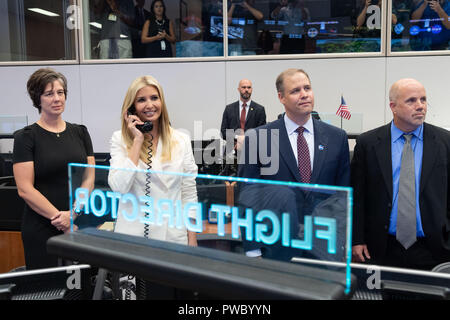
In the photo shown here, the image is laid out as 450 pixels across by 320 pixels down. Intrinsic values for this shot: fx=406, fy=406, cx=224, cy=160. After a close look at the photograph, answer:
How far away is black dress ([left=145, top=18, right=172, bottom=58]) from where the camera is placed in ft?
22.6

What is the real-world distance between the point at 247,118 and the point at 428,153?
12.9ft

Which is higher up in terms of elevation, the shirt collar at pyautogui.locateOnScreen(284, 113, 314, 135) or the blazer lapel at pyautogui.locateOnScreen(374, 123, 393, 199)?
the shirt collar at pyautogui.locateOnScreen(284, 113, 314, 135)

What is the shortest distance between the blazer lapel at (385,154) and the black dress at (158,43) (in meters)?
5.37

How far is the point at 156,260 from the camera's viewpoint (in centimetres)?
93

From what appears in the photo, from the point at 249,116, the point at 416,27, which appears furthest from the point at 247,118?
the point at 416,27

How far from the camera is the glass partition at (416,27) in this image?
20.3ft

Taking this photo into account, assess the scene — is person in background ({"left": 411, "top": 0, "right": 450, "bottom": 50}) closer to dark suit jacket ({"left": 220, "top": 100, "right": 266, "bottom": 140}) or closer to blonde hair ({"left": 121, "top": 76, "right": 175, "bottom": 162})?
dark suit jacket ({"left": 220, "top": 100, "right": 266, "bottom": 140})

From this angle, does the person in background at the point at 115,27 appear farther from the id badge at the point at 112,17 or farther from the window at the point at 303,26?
the window at the point at 303,26

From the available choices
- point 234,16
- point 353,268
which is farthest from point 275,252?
point 234,16

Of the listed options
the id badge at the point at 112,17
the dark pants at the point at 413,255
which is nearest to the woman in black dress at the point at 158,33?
the id badge at the point at 112,17

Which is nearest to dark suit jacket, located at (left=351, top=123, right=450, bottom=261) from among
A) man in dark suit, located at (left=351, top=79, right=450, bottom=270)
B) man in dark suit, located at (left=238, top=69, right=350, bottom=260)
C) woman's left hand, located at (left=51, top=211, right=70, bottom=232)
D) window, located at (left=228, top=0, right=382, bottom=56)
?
man in dark suit, located at (left=351, top=79, right=450, bottom=270)

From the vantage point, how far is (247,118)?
231 inches

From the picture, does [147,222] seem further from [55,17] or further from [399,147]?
[55,17]

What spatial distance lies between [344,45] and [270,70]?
1.24m
